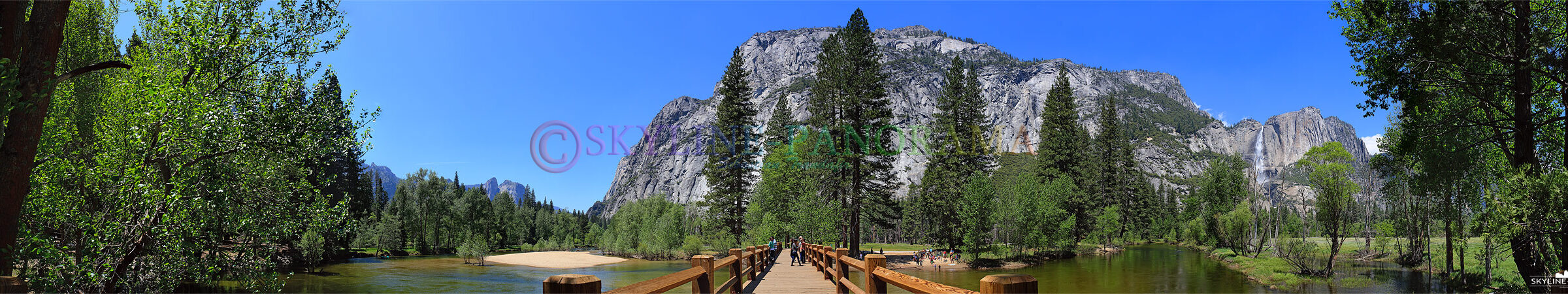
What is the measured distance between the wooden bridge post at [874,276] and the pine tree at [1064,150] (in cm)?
4759

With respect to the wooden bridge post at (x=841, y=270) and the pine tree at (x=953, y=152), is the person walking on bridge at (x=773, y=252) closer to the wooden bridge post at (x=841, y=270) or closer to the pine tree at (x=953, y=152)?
the wooden bridge post at (x=841, y=270)

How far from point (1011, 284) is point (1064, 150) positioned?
52.5m

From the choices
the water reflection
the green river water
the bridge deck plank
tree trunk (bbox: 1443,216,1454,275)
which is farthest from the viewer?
the water reflection

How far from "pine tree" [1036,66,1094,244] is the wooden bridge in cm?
3813

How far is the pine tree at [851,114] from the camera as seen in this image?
3378cm

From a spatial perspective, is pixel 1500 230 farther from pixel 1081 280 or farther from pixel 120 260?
pixel 120 260

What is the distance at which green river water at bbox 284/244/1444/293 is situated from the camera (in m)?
26.5

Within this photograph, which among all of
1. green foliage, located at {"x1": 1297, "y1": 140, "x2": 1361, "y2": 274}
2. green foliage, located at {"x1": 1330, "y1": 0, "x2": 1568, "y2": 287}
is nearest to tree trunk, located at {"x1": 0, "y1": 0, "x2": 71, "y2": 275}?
green foliage, located at {"x1": 1330, "y1": 0, "x2": 1568, "y2": 287}

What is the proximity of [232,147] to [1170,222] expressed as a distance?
85245mm

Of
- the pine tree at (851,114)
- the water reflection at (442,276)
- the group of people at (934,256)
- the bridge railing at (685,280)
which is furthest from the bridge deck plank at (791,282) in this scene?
the group of people at (934,256)

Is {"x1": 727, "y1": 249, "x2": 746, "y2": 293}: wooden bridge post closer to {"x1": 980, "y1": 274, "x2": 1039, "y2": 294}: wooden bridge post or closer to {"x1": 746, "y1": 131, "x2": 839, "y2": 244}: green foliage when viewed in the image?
{"x1": 980, "y1": 274, "x2": 1039, "y2": 294}: wooden bridge post

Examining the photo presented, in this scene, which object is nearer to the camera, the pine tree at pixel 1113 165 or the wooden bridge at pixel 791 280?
the wooden bridge at pixel 791 280

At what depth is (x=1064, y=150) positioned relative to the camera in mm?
50938

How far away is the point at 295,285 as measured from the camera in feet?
100
